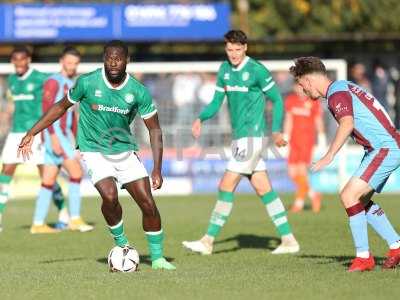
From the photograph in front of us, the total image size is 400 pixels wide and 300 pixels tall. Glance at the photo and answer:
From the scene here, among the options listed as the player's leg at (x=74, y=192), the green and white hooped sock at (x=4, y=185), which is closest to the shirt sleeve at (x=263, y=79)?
the player's leg at (x=74, y=192)

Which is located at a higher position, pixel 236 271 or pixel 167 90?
pixel 167 90

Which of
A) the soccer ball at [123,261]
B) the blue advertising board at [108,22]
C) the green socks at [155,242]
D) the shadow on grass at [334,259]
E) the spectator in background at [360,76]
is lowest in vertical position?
the shadow on grass at [334,259]

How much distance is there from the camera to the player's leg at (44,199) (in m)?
15.3

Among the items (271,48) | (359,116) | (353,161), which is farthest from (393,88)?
(359,116)

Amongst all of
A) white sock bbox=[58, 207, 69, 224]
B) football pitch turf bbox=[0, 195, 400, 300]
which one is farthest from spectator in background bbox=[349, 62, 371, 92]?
Answer: white sock bbox=[58, 207, 69, 224]

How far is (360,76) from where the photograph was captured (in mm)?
23797

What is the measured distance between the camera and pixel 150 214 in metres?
10.8

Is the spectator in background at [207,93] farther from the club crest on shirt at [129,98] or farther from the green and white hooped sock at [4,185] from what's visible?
the club crest on shirt at [129,98]

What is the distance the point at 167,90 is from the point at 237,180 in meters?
10.8

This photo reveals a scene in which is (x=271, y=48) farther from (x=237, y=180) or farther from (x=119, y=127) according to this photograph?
(x=119, y=127)

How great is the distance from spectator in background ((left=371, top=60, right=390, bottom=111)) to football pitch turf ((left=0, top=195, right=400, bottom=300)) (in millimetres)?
6175

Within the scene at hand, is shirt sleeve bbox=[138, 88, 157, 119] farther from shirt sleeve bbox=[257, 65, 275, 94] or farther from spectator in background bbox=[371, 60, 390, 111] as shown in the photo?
spectator in background bbox=[371, 60, 390, 111]

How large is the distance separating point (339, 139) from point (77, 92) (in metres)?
2.57

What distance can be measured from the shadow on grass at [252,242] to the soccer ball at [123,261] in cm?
225
